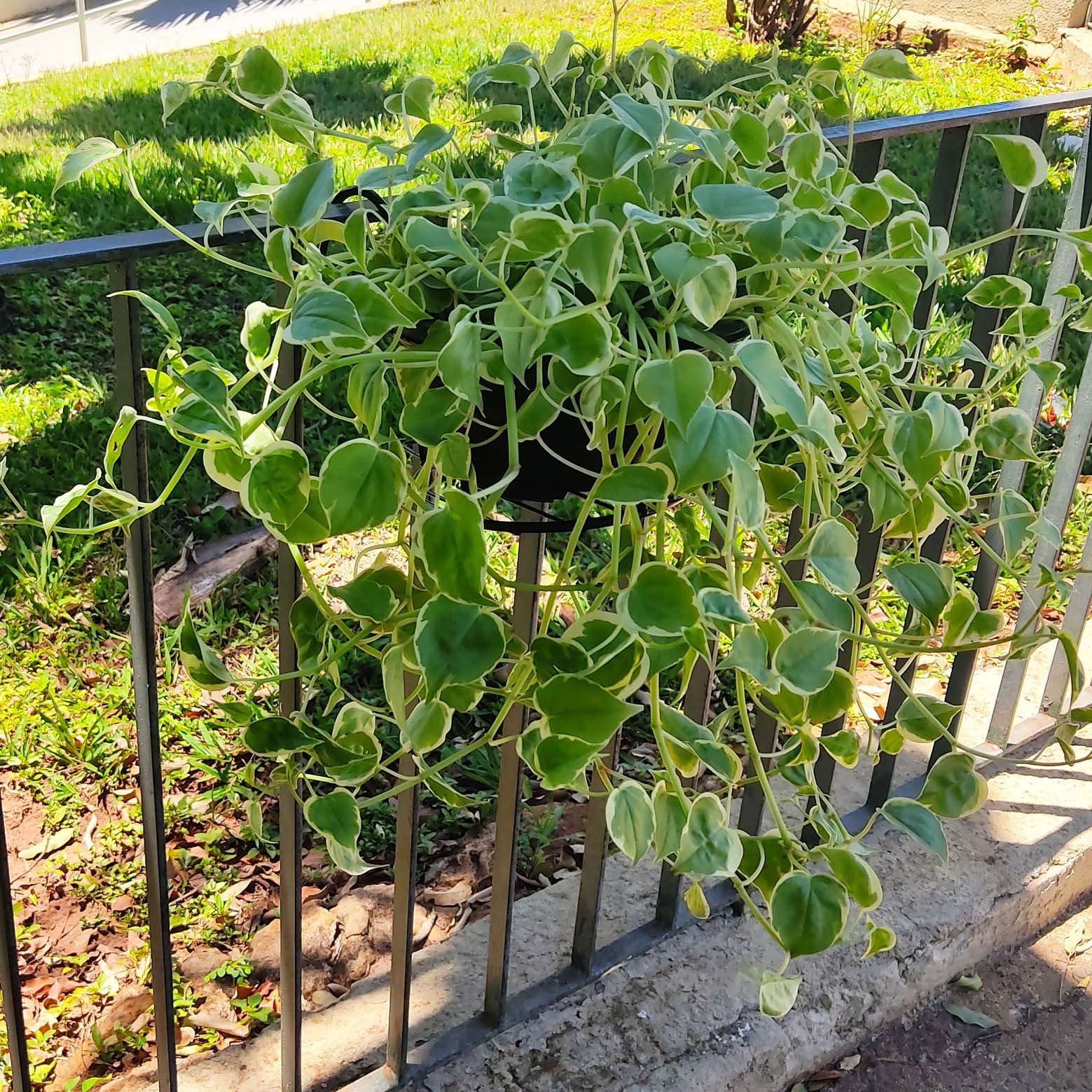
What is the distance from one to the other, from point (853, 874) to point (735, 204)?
2.10ft

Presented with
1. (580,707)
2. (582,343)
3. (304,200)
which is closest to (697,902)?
(580,707)

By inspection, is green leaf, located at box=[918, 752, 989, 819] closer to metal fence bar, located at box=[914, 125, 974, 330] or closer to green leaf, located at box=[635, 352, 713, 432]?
metal fence bar, located at box=[914, 125, 974, 330]

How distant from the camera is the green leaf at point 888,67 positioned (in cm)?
108

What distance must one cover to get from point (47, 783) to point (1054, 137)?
4704 mm

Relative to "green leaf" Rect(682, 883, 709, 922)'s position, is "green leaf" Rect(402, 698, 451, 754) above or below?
above

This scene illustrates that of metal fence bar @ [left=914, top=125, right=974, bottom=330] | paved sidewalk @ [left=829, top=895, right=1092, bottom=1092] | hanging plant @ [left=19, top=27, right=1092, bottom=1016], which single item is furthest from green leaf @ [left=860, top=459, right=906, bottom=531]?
paved sidewalk @ [left=829, top=895, right=1092, bottom=1092]

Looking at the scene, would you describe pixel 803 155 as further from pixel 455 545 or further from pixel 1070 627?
pixel 1070 627

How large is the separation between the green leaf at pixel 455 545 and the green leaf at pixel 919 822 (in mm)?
604

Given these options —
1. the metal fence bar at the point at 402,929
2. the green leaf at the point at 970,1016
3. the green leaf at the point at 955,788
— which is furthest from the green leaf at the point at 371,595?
the green leaf at the point at 970,1016

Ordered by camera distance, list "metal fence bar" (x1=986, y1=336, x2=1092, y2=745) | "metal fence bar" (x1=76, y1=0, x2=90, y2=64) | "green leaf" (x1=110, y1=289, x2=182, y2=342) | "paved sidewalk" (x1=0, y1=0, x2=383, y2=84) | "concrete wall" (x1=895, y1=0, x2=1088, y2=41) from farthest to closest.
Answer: "paved sidewalk" (x1=0, y1=0, x2=383, y2=84) < "metal fence bar" (x1=76, y1=0, x2=90, y2=64) < "concrete wall" (x1=895, y1=0, x2=1088, y2=41) < "metal fence bar" (x1=986, y1=336, x2=1092, y2=745) < "green leaf" (x1=110, y1=289, x2=182, y2=342)

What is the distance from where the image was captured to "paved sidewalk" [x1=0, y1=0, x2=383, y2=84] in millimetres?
7430

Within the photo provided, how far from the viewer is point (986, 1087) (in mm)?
1800

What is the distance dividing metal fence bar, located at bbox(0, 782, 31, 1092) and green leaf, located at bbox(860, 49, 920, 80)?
1.01 metres

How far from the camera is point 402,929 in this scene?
1.43 meters
